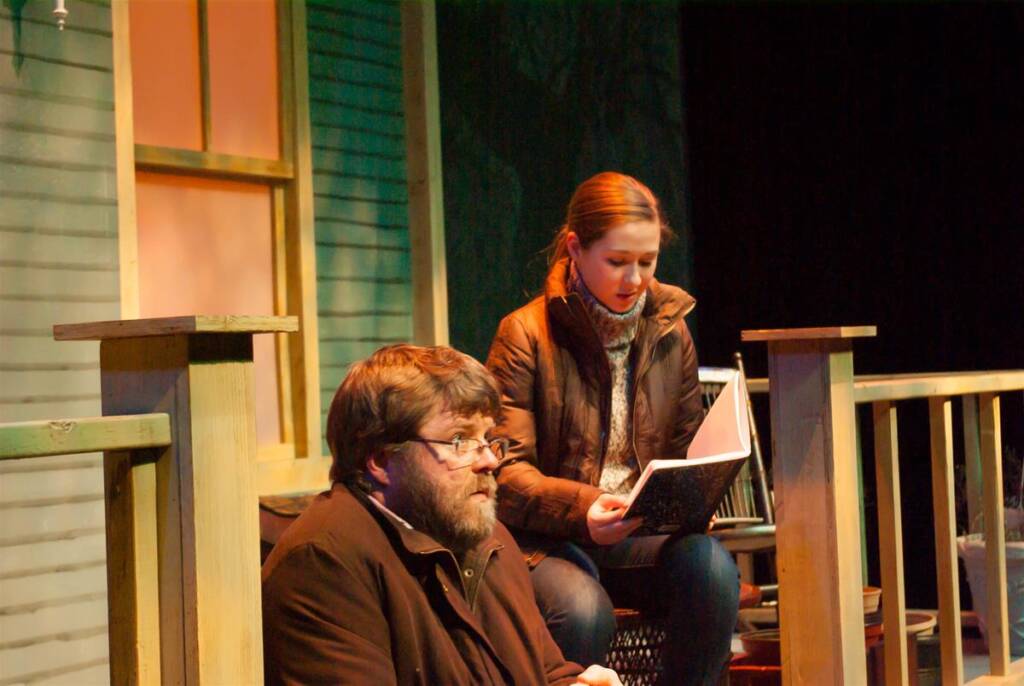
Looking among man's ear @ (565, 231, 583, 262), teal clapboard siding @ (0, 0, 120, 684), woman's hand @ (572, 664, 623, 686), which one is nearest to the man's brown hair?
woman's hand @ (572, 664, 623, 686)

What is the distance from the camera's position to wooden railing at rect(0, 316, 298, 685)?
200 centimetres

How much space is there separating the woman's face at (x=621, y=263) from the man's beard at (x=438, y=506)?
3.04ft

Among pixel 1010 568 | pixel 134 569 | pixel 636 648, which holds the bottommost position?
pixel 1010 568

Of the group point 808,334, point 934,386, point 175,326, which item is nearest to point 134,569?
point 175,326

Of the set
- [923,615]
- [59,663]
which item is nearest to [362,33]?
[59,663]

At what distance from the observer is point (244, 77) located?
5059 mm

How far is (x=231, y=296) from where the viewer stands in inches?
197

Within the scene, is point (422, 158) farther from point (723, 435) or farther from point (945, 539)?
point (723, 435)

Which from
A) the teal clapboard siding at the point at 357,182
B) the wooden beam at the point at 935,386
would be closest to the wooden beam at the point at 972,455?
the wooden beam at the point at 935,386

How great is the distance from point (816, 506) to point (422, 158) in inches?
111

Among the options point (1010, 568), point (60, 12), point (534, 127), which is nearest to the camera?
point (60, 12)

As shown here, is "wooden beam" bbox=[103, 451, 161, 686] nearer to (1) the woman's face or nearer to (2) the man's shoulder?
(2) the man's shoulder

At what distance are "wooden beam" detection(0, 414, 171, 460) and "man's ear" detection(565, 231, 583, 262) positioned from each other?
4.75 ft

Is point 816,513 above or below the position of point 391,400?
below
